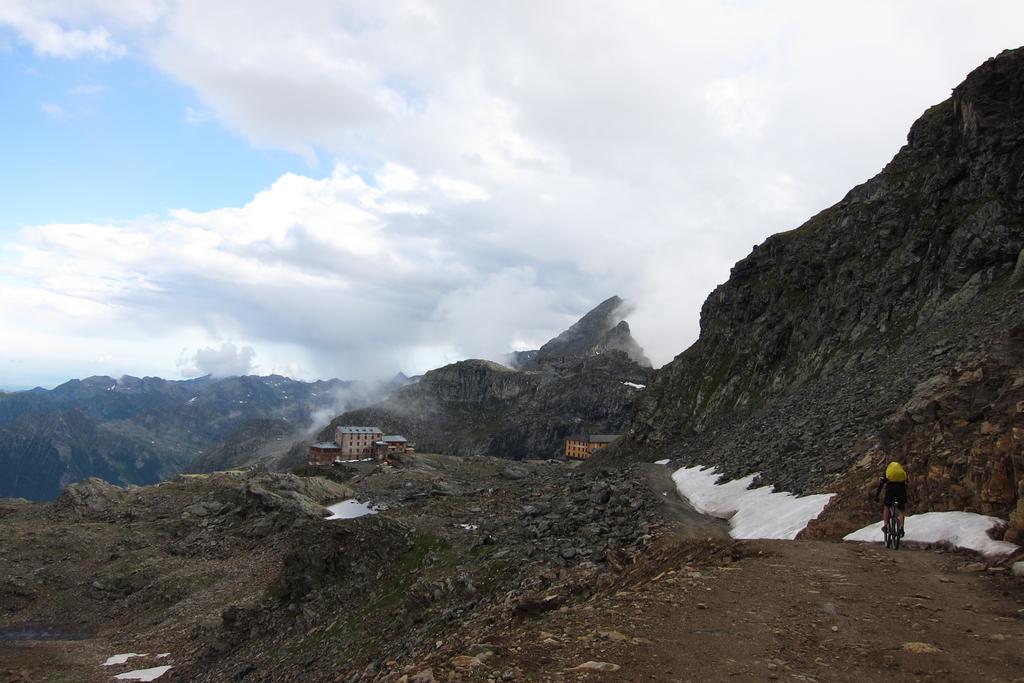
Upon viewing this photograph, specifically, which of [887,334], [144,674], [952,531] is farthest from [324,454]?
[952,531]

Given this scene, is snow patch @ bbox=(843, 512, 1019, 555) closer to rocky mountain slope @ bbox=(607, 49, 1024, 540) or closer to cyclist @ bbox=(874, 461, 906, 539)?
rocky mountain slope @ bbox=(607, 49, 1024, 540)

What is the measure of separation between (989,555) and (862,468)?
12.1 m

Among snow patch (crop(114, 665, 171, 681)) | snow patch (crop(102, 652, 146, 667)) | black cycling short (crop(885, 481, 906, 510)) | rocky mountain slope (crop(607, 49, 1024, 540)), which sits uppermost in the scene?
rocky mountain slope (crop(607, 49, 1024, 540))

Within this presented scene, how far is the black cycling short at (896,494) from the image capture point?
18.4 metres

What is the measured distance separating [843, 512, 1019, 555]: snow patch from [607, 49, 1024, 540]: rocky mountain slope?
24.6 inches

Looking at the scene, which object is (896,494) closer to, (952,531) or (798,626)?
(952,531)

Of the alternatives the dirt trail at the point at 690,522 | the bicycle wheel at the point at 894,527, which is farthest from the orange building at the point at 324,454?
the bicycle wheel at the point at 894,527

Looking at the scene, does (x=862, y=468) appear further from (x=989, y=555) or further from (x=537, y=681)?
(x=537, y=681)

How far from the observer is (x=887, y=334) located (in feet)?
225

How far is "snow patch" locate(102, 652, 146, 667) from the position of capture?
45338 mm

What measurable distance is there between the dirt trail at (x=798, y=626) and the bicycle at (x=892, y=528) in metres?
1.83

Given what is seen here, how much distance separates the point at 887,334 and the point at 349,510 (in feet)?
225

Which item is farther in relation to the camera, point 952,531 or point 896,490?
point 896,490

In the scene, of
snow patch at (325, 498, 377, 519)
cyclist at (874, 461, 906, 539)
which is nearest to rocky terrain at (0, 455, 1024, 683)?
cyclist at (874, 461, 906, 539)
